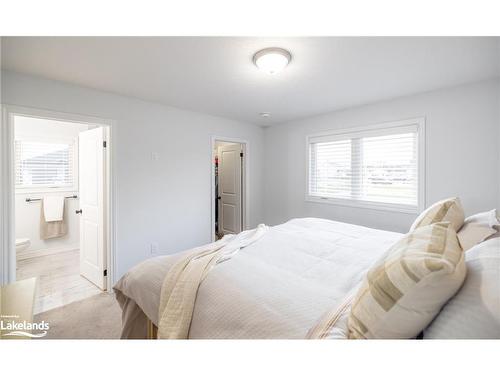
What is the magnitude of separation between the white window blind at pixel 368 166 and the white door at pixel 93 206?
2877 millimetres

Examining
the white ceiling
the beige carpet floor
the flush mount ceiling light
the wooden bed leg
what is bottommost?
the beige carpet floor

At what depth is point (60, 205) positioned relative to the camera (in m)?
3.78

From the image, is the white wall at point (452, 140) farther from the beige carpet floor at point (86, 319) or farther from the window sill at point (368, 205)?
the beige carpet floor at point (86, 319)

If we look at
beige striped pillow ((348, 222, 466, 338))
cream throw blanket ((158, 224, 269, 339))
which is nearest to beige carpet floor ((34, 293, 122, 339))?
cream throw blanket ((158, 224, 269, 339))

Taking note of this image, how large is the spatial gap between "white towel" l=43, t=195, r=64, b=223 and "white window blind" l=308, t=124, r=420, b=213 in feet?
13.4

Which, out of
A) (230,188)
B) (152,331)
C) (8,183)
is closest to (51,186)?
(8,183)

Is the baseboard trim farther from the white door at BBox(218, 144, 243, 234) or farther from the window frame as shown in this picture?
the white door at BBox(218, 144, 243, 234)

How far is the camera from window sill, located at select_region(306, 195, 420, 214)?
105 inches

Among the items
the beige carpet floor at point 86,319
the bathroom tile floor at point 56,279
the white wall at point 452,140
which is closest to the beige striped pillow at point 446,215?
the white wall at point 452,140

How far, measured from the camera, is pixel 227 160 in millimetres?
4562

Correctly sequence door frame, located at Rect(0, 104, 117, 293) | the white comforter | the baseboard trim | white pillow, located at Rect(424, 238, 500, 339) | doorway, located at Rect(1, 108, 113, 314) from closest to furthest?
white pillow, located at Rect(424, 238, 500, 339) → the white comforter → door frame, located at Rect(0, 104, 117, 293) → doorway, located at Rect(1, 108, 113, 314) → the baseboard trim

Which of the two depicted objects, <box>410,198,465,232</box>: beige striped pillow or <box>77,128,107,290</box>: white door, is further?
<box>77,128,107,290</box>: white door

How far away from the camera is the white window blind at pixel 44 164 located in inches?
138

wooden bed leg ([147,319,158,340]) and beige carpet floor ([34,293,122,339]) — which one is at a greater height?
wooden bed leg ([147,319,158,340])
